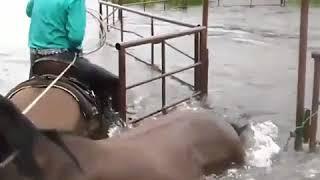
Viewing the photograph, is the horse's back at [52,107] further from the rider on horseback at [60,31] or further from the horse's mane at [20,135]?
the horse's mane at [20,135]

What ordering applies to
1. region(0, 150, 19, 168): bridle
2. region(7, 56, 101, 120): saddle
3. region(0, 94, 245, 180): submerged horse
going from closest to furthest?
region(0, 150, 19, 168): bridle → region(0, 94, 245, 180): submerged horse → region(7, 56, 101, 120): saddle

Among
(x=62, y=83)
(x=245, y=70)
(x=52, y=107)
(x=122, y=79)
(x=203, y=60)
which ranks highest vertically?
(x=62, y=83)

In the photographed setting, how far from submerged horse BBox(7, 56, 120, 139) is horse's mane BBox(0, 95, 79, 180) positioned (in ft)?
8.11

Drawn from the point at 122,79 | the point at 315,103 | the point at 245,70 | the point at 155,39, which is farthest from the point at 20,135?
the point at 245,70

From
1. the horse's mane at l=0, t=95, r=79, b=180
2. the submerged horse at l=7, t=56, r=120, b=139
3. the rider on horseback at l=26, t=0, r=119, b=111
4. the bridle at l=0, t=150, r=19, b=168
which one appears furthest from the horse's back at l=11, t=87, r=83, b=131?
the bridle at l=0, t=150, r=19, b=168

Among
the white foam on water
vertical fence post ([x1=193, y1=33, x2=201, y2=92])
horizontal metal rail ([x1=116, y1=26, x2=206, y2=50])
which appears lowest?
the white foam on water

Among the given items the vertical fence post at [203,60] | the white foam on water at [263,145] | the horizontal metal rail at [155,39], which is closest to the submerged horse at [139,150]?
the white foam on water at [263,145]

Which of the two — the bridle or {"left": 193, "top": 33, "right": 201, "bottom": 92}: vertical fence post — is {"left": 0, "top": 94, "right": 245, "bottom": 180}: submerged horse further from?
{"left": 193, "top": 33, "right": 201, "bottom": 92}: vertical fence post

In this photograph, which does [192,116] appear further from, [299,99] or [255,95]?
[255,95]

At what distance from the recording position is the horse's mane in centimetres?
365

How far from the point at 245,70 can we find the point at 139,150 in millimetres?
10121

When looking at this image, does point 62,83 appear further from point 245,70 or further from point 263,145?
point 245,70

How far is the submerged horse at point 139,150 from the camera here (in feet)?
12.4

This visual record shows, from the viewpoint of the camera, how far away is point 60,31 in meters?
7.92
